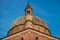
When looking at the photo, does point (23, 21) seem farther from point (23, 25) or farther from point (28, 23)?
point (28, 23)

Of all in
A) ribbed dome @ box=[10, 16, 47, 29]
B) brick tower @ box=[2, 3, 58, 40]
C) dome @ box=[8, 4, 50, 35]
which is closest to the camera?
brick tower @ box=[2, 3, 58, 40]

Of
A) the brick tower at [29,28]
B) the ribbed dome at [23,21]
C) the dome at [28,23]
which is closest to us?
the brick tower at [29,28]

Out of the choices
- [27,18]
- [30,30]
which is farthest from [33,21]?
[30,30]

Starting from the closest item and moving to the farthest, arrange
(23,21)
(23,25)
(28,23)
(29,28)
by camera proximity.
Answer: (29,28) < (28,23) < (23,25) < (23,21)

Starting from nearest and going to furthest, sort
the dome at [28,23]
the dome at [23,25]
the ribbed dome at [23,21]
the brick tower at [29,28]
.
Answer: the brick tower at [29,28]
the dome at [28,23]
the dome at [23,25]
the ribbed dome at [23,21]

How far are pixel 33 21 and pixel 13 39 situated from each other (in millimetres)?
6637

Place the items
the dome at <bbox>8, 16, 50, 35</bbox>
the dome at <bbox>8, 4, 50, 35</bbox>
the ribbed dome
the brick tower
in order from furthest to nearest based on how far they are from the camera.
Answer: the ribbed dome, the dome at <bbox>8, 16, 50, 35</bbox>, the dome at <bbox>8, 4, 50, 35</bbox>, the brick tower

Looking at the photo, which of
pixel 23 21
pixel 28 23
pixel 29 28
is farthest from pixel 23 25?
pixel 29 28

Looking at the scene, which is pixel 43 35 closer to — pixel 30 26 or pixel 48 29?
pixel 30 26

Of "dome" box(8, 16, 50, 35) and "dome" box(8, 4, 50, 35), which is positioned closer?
"dome" box(8, 4, 50, 35)

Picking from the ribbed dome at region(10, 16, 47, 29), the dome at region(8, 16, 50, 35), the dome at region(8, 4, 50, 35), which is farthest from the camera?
the ribbed dome at region(10, 16, 47, 29)

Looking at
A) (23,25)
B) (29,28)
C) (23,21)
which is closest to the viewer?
(29,28)

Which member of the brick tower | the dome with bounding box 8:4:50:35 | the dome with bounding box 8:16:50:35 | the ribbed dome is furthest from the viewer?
the ribbed dome

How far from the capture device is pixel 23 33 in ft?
111
